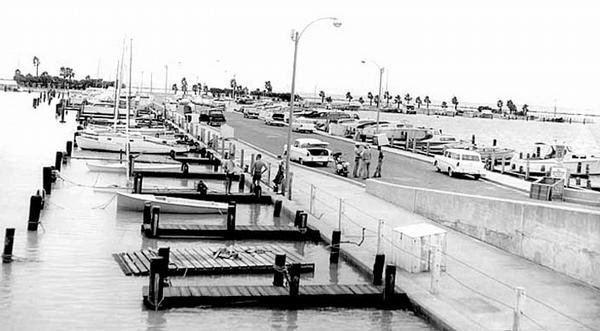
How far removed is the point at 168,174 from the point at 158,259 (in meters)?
24.7

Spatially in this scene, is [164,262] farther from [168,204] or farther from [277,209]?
[277,209]

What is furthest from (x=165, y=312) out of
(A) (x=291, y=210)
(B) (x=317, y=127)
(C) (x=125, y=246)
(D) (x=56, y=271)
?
(B) (x=317, y=127)

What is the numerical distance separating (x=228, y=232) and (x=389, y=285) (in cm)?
843

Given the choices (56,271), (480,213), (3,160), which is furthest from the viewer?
(3,160)

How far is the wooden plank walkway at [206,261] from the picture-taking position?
60.3 ft

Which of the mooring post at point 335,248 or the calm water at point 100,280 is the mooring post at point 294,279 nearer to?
the calm water at point 100,280

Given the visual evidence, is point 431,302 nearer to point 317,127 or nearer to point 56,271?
point 56,271

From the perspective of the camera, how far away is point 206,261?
1923cm

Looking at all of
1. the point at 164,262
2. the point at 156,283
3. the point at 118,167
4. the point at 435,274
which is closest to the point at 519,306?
the point at 435,274

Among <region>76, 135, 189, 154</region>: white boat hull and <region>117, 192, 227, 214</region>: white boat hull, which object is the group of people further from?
<region>76, 135, 189, 154</region>: white boat hull

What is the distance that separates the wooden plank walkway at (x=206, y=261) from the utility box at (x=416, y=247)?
2.35 metres

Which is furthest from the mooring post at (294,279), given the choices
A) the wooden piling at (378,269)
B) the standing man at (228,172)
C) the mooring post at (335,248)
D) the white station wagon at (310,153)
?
the white station wagon at (310,153)

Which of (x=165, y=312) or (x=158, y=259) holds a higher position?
(x=158, y=259)

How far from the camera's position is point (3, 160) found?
4322cm
